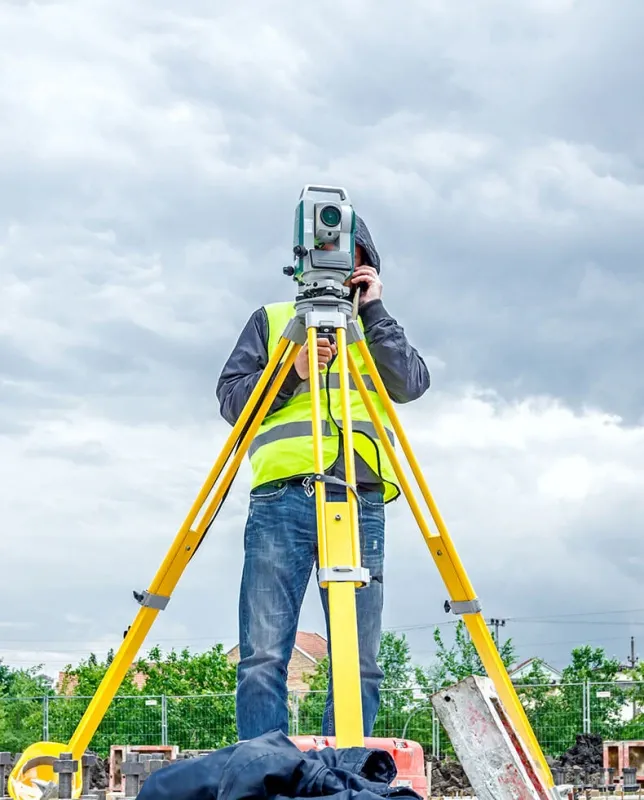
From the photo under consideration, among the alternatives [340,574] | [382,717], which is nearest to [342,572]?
[340,574]

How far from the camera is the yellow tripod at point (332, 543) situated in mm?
2908

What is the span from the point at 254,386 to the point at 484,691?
4.18 feet

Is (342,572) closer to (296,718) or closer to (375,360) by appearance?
(375,360)

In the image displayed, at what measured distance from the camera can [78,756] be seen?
3613mm

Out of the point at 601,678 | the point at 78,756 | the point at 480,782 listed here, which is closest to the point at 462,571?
the point at 480,782

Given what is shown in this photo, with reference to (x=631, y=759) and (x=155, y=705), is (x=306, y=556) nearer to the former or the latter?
(x=631, y=759)

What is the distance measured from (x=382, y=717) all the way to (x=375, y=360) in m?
14.5

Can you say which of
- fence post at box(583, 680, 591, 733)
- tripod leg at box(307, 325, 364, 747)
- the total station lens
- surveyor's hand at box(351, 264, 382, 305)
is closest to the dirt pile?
fence post at box(583, 680, 591, 733)

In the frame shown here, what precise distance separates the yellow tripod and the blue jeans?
0.22 metres

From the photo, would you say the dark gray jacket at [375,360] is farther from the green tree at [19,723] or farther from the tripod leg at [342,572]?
the green tree at [19,723]

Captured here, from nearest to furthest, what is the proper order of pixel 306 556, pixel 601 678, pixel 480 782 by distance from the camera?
pixel 480 782 < pixel 306 556 < pixel 601 678

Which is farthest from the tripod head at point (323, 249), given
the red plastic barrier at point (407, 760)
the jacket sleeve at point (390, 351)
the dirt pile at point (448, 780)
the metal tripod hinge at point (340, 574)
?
the dirt pile at point (448, 780)

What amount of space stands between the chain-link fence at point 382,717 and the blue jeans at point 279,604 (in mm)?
12467

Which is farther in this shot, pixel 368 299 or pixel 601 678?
pixel 601 678
